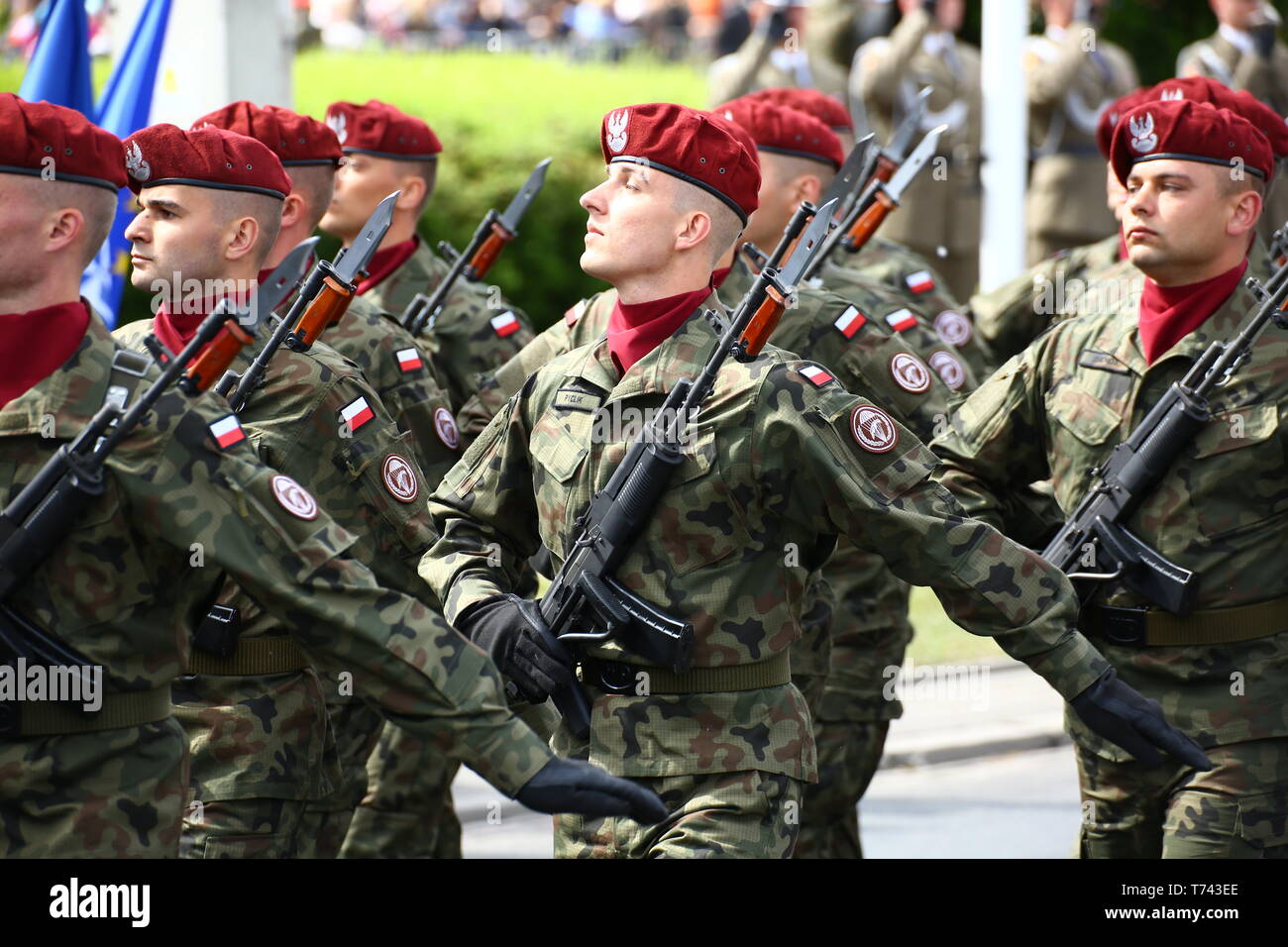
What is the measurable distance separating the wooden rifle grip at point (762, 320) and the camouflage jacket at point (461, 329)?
2.91m

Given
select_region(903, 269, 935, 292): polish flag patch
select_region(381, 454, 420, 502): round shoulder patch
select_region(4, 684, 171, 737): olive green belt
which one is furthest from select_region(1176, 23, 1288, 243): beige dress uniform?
select_region(4, 684, 171, 737): olive green belt

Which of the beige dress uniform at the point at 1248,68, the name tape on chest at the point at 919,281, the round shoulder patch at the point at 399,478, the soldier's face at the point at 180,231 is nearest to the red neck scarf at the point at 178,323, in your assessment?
the soldier's face at the point at 180,231

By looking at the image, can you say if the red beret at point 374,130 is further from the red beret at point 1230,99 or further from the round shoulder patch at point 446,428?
the red beret at point 1230,99

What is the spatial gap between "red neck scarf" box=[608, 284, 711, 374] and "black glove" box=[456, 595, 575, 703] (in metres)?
0.59

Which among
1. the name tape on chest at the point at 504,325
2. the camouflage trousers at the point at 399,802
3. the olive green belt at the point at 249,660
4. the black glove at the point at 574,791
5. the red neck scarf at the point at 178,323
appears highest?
the name tape on chest at the point at 504,325

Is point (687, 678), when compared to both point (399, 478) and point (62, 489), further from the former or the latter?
point (62, 489)

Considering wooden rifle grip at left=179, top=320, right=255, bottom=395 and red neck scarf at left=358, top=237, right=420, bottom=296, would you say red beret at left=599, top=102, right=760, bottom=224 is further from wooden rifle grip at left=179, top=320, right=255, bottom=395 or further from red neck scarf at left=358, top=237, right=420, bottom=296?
red neck scarf at left=358, top=237, right=420, bottom=296

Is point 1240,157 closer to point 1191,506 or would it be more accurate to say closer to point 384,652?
point 1191,506

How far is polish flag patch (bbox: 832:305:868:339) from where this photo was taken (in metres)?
6.37

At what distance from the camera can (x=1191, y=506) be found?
17.0ft

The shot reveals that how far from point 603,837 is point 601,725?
9.1 inches

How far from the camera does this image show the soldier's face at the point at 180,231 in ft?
16.6

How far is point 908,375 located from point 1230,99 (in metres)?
1.39
